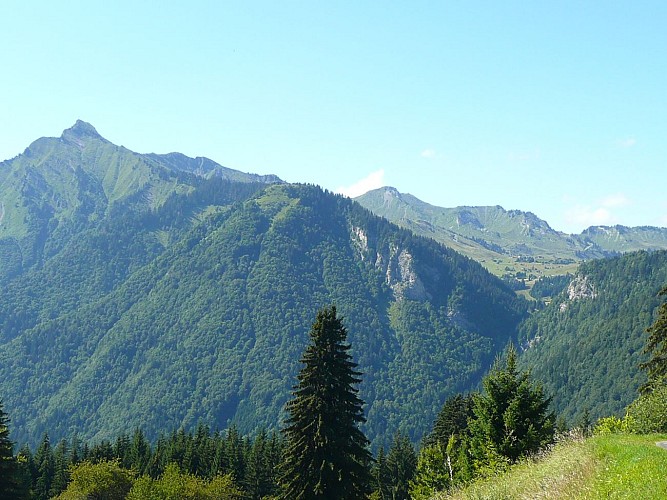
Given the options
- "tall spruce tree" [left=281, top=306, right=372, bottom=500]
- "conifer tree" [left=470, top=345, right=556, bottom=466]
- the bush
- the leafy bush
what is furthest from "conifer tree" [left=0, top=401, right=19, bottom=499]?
the bush

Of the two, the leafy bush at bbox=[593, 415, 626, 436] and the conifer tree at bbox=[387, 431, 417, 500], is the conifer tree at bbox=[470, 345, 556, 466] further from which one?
the conifer tree at bbox=[387, 431, 417, 500]

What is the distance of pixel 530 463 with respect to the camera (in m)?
20.7

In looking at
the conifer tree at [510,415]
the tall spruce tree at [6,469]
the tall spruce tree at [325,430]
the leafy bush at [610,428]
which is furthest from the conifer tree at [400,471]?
the conifer tree at [510,415]

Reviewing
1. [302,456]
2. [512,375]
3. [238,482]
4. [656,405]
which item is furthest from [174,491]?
[656,405]

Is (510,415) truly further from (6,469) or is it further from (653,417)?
(6,469)

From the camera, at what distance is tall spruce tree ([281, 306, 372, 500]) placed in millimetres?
33844

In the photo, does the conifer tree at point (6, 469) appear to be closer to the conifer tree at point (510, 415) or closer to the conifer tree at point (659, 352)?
the conifer tree at point (510, 415)

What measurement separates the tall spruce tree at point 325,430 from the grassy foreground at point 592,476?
15.0m

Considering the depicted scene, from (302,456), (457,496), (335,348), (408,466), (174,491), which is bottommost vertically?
(408,466)

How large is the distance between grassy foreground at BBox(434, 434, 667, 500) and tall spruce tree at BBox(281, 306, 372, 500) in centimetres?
1500

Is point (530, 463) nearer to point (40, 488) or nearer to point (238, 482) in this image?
point (238, 482)

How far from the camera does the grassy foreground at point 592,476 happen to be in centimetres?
1377

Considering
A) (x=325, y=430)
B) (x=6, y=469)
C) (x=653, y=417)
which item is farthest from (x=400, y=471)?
(x=653, y=417)

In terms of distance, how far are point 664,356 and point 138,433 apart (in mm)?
99013
